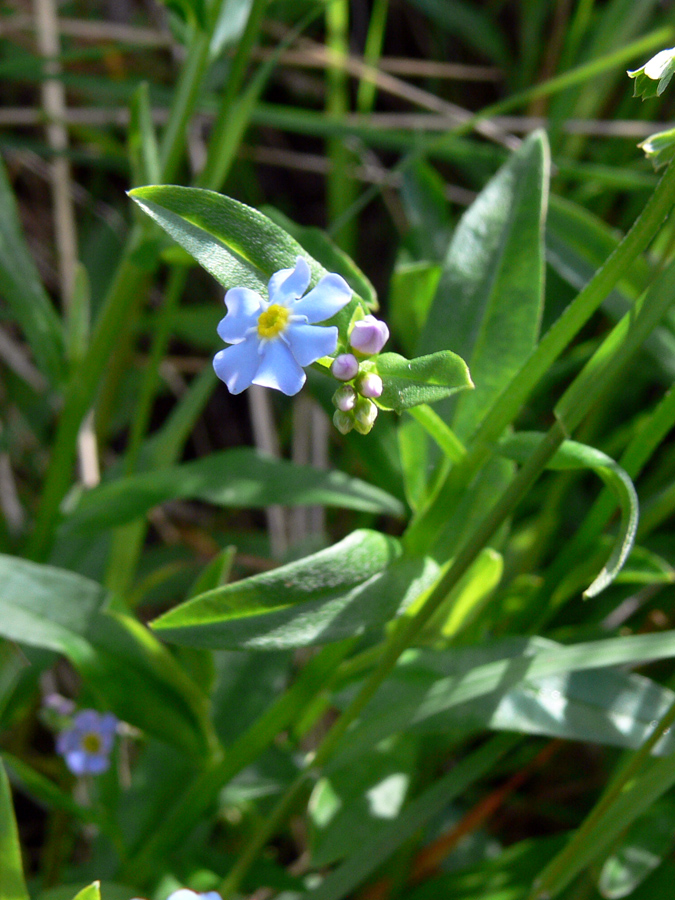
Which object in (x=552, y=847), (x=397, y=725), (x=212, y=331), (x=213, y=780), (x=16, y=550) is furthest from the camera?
(x=212, y=331)

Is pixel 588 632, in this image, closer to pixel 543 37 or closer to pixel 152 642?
pixel 152 642

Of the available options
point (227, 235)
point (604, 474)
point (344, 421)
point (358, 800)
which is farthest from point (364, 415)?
point (358, 800)

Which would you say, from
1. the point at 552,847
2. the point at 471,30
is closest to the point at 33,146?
the point at 471,30

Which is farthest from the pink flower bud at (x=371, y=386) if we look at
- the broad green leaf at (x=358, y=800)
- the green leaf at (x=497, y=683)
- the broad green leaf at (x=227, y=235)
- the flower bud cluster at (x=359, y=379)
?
the broad green leaf at (x=358, y=800)

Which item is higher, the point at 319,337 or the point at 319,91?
the point at 319,91

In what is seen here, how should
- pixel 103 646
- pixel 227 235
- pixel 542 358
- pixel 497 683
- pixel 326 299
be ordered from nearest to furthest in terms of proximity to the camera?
pixel 326 299 < pixel 227 235 < pixel 542 358 < pixel 497 683 < pixel 103 646

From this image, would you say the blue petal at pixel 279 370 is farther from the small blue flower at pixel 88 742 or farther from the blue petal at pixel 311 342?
the small blue flower at pixel 88 742

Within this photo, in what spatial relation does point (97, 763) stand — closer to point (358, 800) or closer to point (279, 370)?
point (358, 800)
